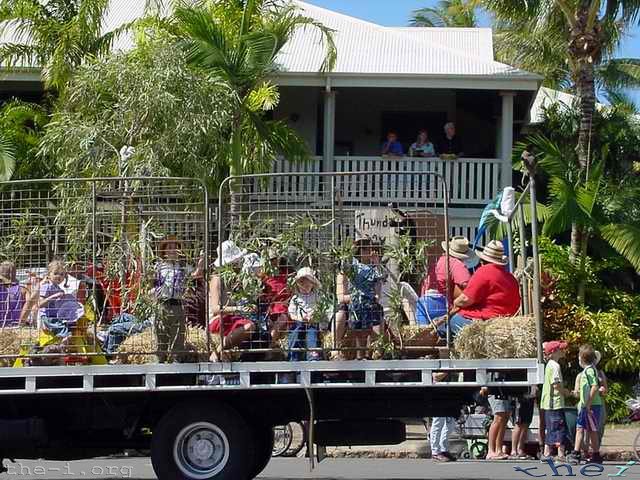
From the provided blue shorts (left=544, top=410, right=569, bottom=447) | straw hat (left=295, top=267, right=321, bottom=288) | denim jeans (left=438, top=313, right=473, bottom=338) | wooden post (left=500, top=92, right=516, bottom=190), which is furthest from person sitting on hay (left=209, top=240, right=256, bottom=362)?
wooden post (left=500, top=92, right=516, bottom=190)

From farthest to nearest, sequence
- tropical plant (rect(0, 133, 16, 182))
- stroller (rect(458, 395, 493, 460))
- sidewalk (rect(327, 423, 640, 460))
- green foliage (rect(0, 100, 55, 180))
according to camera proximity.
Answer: green foliage (rect(0, 100, 55, 180))
tropical plant (rect(0, 133, 16, 182))
sidewalk (rect(327, 423, 640, 460))
stroller (rect(458, 395, 493, 460))

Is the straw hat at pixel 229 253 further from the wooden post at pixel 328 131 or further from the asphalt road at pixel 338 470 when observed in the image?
the wooden post at pixel 328 131

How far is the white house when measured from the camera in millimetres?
21109

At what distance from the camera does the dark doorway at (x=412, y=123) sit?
24.3m

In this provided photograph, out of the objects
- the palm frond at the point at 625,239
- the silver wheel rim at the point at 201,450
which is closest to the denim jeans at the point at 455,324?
→ the silver wheel rim at the point at 201,450

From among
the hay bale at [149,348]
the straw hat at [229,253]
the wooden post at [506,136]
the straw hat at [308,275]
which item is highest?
the wooden post at [506,136]

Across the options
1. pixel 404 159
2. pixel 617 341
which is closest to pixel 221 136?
pixel 404 159

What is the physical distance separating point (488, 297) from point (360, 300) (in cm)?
127

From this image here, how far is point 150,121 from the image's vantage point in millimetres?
16297

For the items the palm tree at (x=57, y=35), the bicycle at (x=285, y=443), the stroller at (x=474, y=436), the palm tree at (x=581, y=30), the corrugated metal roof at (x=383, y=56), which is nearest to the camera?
the bicycle at (x=285, y=443)

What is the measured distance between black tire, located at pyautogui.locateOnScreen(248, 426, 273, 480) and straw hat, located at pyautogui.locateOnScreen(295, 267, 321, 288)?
4.50 ft

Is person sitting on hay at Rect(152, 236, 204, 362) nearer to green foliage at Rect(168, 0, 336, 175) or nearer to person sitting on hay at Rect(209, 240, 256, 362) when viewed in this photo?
person sitting on hay at Rect(209, 240, 256, 362)

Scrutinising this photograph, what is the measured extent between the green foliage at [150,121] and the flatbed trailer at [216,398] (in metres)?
6.09

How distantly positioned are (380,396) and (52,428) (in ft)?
8.92
